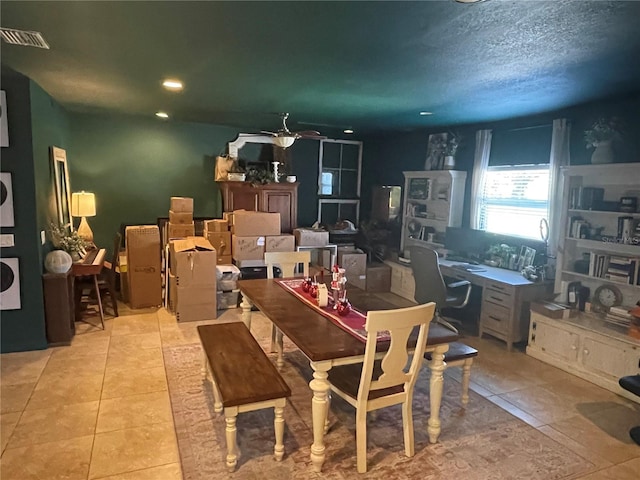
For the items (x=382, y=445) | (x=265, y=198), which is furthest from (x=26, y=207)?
(x=382, y=445)

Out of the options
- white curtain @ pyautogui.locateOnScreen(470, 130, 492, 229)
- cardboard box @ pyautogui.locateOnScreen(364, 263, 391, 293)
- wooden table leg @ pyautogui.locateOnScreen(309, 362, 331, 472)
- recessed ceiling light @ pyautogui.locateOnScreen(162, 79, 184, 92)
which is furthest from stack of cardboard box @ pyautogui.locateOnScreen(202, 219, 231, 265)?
wooden table leg @ pyautogui.locateOnScreen(309, 362, 331, 472)

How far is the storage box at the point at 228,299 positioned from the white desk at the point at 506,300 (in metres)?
2.73

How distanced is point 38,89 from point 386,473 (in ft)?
13.8

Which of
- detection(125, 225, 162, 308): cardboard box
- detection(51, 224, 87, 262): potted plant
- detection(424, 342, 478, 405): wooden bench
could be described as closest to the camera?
detection(424, 342, 478, 405): wooden bench

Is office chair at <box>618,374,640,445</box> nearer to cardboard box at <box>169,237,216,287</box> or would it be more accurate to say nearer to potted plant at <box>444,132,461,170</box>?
potted plant at <box>444,132,461,170</box>

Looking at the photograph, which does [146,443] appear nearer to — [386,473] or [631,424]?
[386,473]

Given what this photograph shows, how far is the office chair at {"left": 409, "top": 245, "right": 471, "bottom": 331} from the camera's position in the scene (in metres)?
4.30

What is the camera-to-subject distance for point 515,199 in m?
5.00

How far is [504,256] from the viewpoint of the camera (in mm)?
4949

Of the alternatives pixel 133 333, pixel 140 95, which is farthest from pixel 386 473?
pixel 140 95

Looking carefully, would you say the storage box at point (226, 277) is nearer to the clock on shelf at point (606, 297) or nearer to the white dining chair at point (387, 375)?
the white dining chair at point (387, 375)

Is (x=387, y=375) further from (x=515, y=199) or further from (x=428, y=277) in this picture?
(x=515, y=199)

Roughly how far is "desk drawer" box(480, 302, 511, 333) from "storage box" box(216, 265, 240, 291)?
9.47 ft

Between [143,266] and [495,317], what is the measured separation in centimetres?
400
